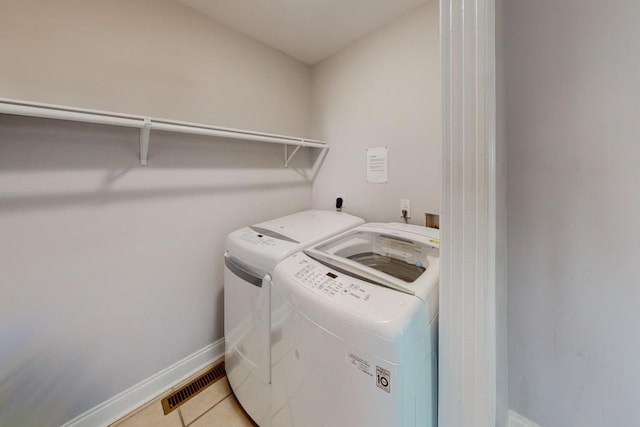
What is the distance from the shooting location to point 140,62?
1313mm

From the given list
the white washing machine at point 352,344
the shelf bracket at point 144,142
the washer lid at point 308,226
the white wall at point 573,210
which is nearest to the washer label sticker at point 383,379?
the white washing machine at point 352,344

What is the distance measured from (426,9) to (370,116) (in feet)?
2.20

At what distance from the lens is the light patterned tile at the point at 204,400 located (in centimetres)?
130

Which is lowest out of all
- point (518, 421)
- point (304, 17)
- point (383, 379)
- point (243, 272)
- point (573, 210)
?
point (518, 421)

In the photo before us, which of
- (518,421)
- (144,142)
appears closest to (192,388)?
(144,142)

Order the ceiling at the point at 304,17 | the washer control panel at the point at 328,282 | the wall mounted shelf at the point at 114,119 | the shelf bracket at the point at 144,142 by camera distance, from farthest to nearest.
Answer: the ceiling at the point at 304,17 → the shelf bracket at the point at 144,142 → the wall mounted shelf at the point at 114,119 → the washer control panel at the point at 328,282

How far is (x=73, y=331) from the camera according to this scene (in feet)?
3.86

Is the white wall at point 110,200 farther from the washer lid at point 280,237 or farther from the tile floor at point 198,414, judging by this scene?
the washer lid at point 280,237

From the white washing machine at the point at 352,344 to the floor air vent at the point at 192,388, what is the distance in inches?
26.8

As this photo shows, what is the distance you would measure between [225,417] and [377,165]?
1809 millimetres

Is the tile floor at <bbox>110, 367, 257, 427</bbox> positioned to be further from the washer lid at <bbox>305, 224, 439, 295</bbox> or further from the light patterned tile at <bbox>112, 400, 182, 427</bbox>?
the washer lid at <bbox>305, 224, 439, 295</bbox>

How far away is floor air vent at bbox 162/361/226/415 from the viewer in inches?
53.6

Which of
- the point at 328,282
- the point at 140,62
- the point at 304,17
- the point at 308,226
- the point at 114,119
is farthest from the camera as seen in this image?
the point at 304,17

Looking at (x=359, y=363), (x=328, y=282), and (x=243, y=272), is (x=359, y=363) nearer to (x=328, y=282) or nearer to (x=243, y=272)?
(x=328, y=282)
